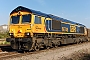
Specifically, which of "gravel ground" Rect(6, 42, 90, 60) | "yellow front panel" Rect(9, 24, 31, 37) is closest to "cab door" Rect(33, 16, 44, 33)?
"yellow front panel" Rect(9, 24, 31, 37)

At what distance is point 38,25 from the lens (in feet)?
45.2

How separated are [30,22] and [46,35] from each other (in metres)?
2.56

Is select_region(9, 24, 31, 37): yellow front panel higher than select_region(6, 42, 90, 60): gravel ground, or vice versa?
select_region(9, 24, 31, 37): yellow front panel

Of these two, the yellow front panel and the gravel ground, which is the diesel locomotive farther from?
the gravel ground

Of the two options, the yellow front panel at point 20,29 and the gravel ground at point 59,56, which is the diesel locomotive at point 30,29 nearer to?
the yellow front panel at point 20,29

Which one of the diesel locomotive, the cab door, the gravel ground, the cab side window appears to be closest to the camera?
the gravel ground

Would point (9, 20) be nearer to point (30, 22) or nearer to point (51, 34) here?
point (30, 22)

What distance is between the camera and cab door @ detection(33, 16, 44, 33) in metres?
13.3

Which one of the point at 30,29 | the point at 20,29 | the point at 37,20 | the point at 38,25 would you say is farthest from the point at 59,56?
the point at 20,29

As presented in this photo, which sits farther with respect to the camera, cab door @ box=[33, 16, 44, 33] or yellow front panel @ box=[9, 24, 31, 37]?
cab door @ box=[33, 16, 44, 33]

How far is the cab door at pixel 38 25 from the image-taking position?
43.6ft

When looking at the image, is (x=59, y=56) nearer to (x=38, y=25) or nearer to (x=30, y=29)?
(x=30, y=29)

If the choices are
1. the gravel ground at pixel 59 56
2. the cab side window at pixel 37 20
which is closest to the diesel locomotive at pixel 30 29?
the cab side window at pixel 37 20

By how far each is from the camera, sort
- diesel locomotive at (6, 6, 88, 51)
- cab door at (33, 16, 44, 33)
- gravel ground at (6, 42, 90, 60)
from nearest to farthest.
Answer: gravel ground at (6, 42, 90, 60) → diesel locomotive at (6, 6, 88, 51) → cab door at (33, 16, 44, 33)
